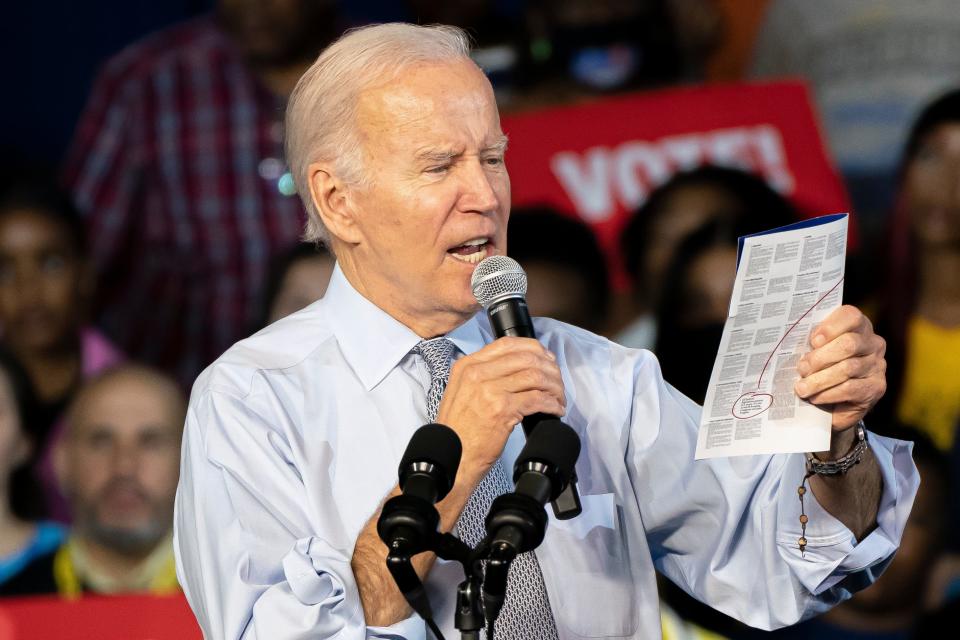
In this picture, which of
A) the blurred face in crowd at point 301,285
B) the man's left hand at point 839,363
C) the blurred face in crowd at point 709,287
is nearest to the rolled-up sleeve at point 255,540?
the man's left hand at point 839,363

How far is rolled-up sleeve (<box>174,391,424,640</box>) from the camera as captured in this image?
1.72 m

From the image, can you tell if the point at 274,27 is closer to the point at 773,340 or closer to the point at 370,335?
the point at 370,335

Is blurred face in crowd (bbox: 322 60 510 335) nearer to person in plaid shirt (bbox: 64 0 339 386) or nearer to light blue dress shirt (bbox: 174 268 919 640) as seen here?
light blue dress shirt (bbox: 174 268 919 640)

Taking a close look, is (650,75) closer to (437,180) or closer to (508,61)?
(508,61)

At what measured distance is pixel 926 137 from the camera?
14.4 feet

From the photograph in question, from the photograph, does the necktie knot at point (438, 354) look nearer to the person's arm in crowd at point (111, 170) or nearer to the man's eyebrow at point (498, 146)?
the man's eyebrow at point (498, 146)

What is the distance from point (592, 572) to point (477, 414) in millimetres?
388

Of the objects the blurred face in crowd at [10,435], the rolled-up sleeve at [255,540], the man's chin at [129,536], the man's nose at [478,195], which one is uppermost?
the man's nose at [478,195]

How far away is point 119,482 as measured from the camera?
3.93 meters

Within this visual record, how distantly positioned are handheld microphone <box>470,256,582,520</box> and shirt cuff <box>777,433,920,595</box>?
1.28ft

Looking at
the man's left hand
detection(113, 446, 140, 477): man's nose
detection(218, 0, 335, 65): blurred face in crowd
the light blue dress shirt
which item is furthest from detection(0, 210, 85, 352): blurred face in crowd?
the man's left hand

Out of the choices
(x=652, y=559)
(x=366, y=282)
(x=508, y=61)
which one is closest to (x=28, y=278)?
(x=508, y=61)

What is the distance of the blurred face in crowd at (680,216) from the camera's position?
14.4ft

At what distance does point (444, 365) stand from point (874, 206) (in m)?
3.08
